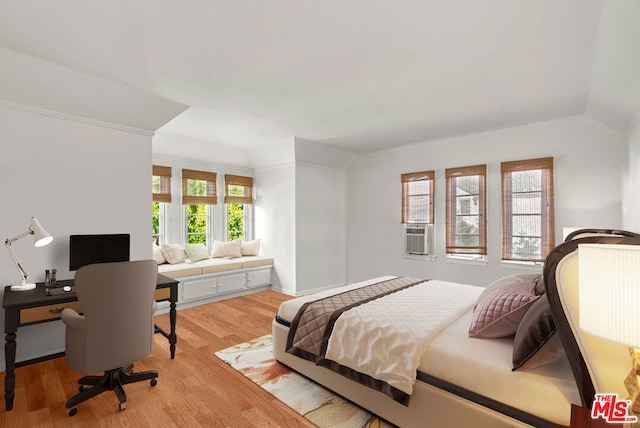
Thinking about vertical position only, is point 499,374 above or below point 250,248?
below

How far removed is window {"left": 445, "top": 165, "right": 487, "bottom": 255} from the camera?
4855mm

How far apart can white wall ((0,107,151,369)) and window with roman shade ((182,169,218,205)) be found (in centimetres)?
179

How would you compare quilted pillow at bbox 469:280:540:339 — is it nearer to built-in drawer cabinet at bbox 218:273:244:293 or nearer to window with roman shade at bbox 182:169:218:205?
built-in drawer cabinet at bbox 218:273:244:293

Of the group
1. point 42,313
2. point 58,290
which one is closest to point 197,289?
point 58,290

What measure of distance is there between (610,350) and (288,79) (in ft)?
9.46

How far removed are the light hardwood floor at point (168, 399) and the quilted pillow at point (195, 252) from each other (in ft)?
6.64

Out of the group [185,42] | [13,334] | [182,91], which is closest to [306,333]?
[13,334]

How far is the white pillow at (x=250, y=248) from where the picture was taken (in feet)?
20.1

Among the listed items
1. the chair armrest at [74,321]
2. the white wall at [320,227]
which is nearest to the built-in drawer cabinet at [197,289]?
the white wall at [320,227]

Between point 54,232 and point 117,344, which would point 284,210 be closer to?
point 54,232

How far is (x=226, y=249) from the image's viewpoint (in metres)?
5.87

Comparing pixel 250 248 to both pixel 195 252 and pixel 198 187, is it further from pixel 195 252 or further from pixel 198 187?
pixel 198 187

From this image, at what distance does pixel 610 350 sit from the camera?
4.50 feet

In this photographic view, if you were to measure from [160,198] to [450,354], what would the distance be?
4.84 metres
